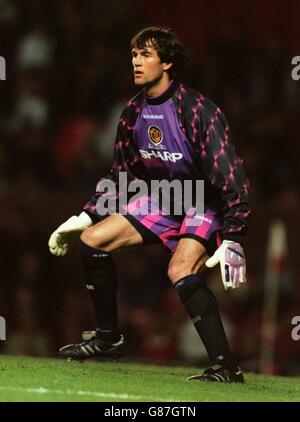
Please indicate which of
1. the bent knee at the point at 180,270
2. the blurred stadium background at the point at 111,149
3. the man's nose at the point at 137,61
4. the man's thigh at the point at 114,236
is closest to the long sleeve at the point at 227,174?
the bent knee at the point at 180,270

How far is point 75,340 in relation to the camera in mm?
11984

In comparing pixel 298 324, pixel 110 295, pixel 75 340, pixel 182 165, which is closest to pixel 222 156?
pixel 182 165

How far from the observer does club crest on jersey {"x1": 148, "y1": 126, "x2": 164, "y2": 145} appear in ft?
26.3

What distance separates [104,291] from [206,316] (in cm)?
83

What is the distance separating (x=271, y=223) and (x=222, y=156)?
446 cm

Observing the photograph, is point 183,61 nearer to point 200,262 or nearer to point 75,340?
point 200,262

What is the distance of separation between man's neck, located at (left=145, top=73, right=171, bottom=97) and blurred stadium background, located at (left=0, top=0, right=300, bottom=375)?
351 centimetres

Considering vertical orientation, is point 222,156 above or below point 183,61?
below

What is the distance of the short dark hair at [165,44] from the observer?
806 cm

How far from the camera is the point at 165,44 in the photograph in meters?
8.07

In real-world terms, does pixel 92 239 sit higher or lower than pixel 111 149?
lower

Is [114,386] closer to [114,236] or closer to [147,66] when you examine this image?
[114,236]
